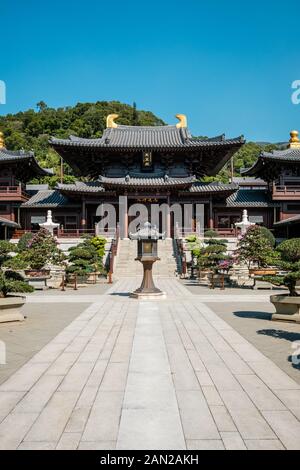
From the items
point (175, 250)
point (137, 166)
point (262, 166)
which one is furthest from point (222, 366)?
point (262, 166)

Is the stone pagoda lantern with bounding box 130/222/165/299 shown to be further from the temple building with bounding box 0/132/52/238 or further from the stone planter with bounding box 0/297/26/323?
the temple building with bounding box 0/132/52/238

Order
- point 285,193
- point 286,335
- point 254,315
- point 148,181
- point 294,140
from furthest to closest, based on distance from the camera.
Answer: point 294,140, point 285,193, point 148,181, point 254,315, point 286,335

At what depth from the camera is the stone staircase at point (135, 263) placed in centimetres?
2664

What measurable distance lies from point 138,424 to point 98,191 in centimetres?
3112

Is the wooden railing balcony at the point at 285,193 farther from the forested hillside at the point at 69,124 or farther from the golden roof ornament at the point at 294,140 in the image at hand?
the forested hillside at the point at 69,124

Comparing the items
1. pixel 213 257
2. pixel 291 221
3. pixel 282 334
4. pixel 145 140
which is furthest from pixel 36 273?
pixel 145 140

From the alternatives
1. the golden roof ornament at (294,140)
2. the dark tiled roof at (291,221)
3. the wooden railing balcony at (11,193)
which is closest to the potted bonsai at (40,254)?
the wooden railing balcony at (11,193)

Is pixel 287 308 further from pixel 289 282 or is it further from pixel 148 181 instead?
pixel 148 181

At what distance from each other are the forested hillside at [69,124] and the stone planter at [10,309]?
79.2 m

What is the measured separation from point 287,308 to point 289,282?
0.70 meters

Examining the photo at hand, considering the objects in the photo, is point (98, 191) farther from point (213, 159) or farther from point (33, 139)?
point (33, 139)

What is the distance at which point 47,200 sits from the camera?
128ft

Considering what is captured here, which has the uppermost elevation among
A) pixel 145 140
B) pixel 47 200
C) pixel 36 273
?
pixel 145 140

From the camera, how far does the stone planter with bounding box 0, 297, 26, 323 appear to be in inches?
401
